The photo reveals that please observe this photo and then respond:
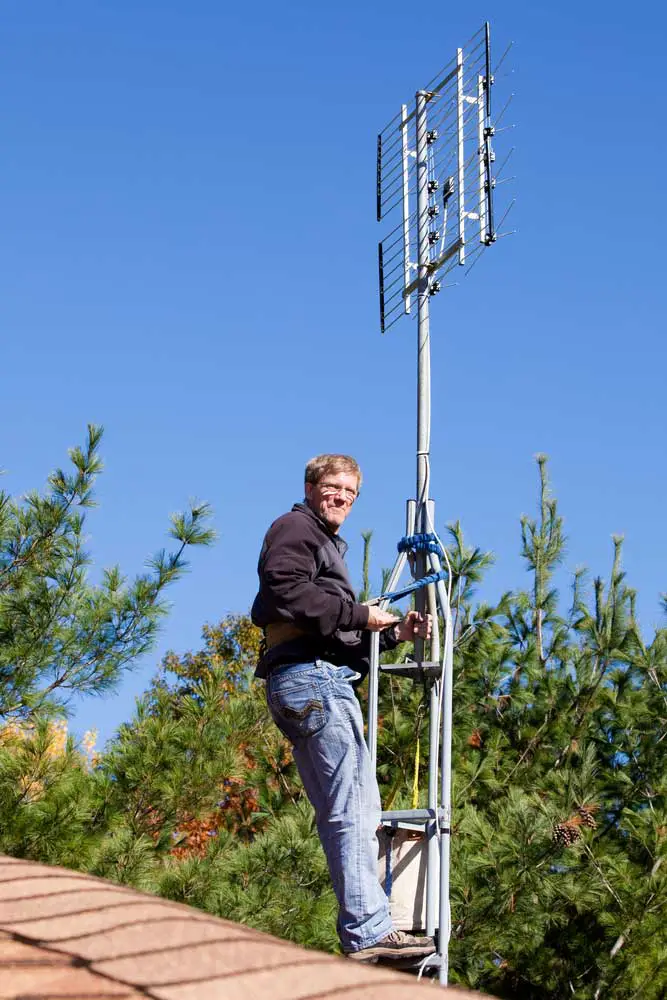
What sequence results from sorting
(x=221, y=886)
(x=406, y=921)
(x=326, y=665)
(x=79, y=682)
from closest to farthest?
(x=326, y=665) < (x=406, y=921) < (x=221, y=886) < (x=79, y=682)

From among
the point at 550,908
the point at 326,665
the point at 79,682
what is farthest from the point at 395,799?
the point at 326,665

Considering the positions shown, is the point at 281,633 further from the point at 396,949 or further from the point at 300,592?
the point at 396,949

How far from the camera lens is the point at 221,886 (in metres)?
5.72

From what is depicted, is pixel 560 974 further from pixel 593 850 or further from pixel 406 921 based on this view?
pixel 406 921

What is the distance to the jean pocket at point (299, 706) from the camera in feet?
11.0

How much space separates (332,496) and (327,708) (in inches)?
26.0

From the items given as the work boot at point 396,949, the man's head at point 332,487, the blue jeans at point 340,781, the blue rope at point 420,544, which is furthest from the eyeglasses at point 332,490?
the work boot at point 396,949

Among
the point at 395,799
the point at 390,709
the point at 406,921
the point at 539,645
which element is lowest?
the point at 406,921

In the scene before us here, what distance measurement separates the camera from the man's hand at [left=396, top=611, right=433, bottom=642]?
12.3 ft

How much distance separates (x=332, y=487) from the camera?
367 centimetres

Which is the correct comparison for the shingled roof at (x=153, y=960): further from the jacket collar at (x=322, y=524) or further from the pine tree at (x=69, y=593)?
the pine tree at (x=69, y=593)

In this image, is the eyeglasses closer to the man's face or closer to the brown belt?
the man's face

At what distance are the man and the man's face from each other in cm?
10

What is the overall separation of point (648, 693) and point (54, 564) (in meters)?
3.51
